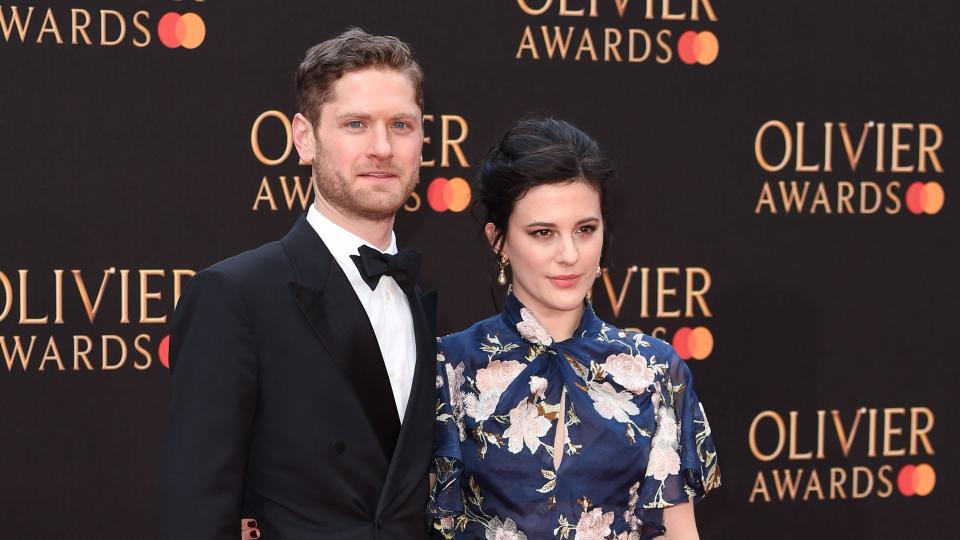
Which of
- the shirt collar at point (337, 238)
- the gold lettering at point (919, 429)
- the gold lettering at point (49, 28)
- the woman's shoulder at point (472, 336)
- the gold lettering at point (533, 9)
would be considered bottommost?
the gold lettering at point (919, 429)

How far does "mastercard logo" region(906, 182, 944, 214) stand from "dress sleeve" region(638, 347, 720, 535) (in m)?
1.98

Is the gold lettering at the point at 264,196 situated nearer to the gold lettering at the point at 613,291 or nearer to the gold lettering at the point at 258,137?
the gold lettering at the point at 258,137

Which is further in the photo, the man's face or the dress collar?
the dress collar

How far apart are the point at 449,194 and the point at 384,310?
142 cm

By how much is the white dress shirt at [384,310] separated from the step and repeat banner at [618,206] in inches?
47.4

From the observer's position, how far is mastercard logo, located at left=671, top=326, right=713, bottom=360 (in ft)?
11.9

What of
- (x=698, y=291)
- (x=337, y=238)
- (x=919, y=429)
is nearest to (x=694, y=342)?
(x=698, y=291)

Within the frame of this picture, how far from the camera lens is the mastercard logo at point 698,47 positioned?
11.8ft

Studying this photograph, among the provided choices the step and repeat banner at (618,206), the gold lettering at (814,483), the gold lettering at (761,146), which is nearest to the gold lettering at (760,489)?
the step and repeat banner at (618,206)

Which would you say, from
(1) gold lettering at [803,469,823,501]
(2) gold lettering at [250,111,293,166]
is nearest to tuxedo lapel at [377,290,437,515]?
(2) gold lettering at [250,111,293,166]

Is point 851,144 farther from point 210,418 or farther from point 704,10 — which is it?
point 210,418

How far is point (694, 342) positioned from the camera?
12.0 ft

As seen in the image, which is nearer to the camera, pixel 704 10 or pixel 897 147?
pixel 704 10

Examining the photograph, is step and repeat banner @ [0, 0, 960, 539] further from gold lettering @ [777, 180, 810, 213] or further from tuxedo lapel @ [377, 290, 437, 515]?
tuxedo lapel @ [377, 290, 437, 515]
